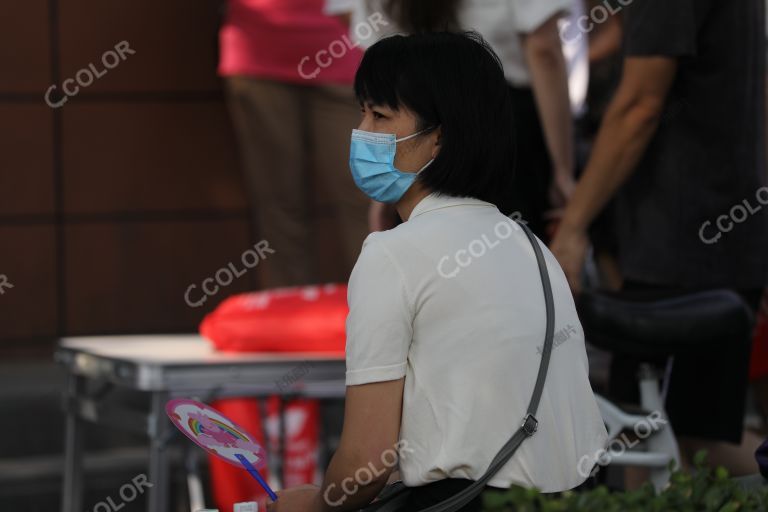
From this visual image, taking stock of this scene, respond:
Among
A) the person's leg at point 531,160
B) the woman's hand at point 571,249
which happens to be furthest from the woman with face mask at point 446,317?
the person's leg at point 531,160

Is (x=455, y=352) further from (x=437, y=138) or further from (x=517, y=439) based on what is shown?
(x=437, y=138)

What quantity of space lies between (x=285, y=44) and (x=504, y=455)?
3.54 m

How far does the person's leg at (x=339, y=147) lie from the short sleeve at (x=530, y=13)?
144 cm

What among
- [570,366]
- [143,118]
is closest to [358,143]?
[570,366]

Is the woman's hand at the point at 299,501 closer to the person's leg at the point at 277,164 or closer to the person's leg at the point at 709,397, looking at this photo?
the person's leg at the point at 709,397

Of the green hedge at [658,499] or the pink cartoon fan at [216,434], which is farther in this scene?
the pink cartoon fan at [216,434]

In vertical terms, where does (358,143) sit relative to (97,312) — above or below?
above

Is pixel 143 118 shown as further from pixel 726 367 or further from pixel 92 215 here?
pixel 726 367

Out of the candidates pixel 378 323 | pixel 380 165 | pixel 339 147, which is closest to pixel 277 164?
pixel 339 147

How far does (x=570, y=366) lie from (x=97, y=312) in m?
5.14

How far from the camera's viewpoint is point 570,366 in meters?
2.36

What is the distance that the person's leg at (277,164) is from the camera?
5621 mm

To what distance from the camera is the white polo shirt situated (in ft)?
7.32

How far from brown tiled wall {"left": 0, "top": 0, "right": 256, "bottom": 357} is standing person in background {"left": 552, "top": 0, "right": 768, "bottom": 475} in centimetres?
394
